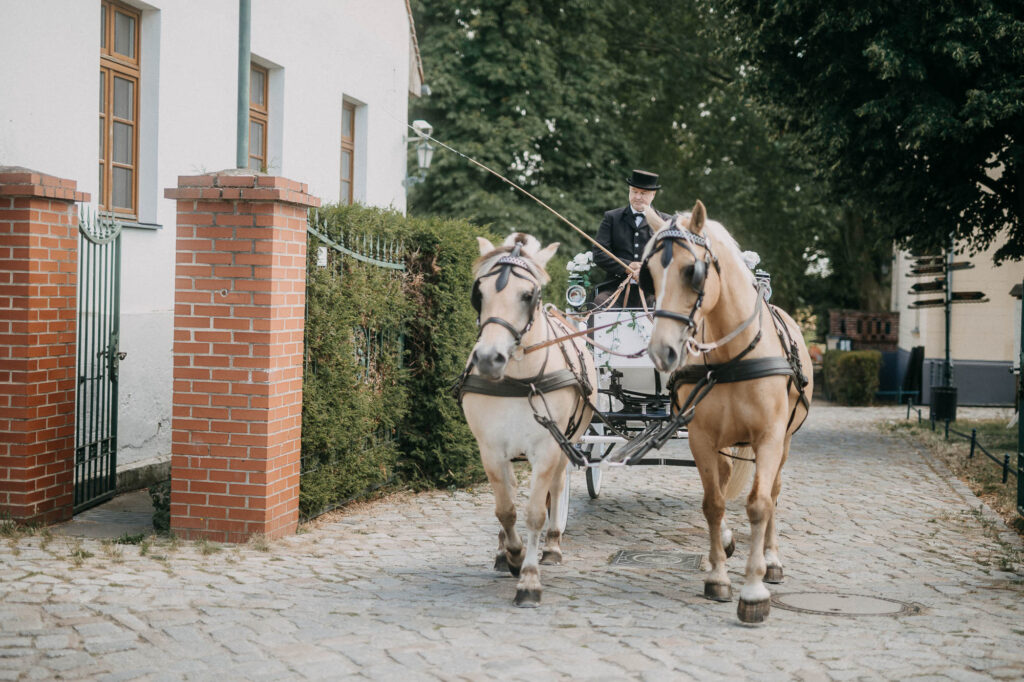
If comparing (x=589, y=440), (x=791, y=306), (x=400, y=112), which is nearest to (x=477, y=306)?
(x=589, y=440)

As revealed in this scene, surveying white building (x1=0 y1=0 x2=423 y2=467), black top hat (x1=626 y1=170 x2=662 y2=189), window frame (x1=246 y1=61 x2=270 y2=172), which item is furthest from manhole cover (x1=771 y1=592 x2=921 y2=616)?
window frame (x1=246 y1=61 x2=270 y2=172)

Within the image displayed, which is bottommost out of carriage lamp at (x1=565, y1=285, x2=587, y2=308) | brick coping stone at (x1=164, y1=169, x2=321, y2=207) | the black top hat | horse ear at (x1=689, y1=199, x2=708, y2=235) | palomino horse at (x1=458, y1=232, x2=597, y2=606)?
palomino horse at (x1=458, y1=232, x2=597, y2=606)

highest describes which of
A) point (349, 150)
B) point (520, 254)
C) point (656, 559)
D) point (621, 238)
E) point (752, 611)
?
point (349, 150)

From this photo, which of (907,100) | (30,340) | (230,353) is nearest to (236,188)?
(230,353)

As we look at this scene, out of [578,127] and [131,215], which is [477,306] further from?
[578,127]

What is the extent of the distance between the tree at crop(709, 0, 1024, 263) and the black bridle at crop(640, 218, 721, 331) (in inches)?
315

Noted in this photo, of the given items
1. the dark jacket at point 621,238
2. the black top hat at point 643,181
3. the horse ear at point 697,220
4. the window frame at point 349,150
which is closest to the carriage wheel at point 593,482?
the dark jacket at point 621,238

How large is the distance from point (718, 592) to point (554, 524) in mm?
1286

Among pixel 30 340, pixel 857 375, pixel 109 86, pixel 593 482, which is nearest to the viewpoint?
pixel 30 340

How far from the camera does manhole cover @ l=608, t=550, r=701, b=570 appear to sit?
6672 mm

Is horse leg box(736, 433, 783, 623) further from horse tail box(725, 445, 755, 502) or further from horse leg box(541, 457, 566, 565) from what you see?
horse leg box(541, 457, 566, 565)

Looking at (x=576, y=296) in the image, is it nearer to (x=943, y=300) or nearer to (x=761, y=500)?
(x=761, y=500)

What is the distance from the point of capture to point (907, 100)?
493 inches

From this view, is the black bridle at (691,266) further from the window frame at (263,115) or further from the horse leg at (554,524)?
the window frame at (263,115)
